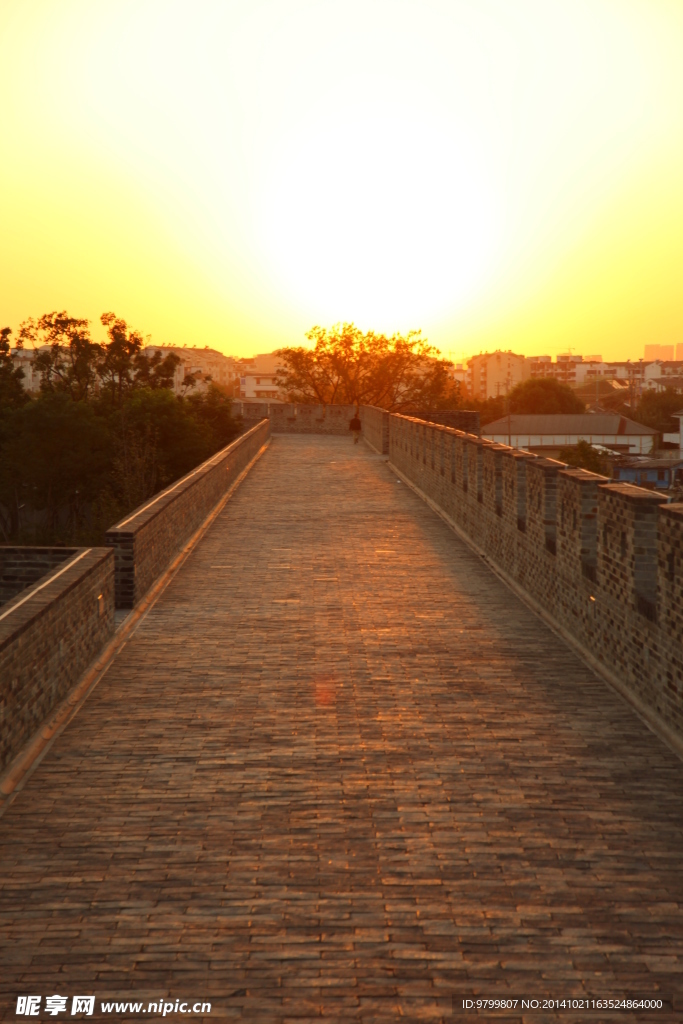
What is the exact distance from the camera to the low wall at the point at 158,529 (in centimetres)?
1072

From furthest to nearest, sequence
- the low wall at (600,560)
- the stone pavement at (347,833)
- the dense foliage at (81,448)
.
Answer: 1. the dense foliage at (81,448)
2. the low wall at (600,560)
3. the stone pavement at (347,833)

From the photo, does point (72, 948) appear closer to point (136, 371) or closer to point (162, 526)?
point (162, 526)

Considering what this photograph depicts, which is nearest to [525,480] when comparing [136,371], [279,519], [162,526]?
[162,526]

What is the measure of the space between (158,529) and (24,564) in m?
2.69

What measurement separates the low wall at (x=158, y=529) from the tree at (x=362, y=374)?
68.6m

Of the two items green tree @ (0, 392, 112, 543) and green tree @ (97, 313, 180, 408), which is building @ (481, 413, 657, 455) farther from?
green tree @ (0, 392, 112, 543)

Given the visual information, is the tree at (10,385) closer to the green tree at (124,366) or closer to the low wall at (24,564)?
the green tree at (124,366)

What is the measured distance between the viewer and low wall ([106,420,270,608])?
35.2 ft

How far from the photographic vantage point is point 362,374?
3538 inches

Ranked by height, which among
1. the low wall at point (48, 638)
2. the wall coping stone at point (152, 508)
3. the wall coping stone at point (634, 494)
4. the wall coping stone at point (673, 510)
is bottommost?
the low wall at point (48, 638)

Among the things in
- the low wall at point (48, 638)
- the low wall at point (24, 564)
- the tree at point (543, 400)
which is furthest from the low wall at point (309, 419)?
the tree at point (543, 400)

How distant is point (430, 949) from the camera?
4305mm

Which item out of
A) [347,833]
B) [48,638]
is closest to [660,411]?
[48,638]

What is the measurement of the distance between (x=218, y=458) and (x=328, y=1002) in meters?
18.3
